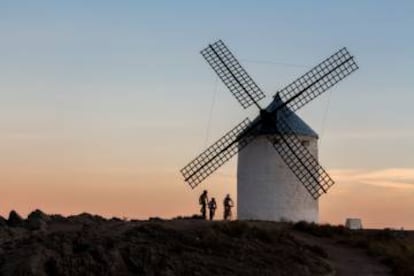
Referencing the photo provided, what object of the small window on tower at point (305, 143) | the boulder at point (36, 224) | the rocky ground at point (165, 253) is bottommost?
Answer: the rocky ground at point (165, 253)

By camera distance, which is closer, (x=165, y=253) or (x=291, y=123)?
(x=165, y=253)

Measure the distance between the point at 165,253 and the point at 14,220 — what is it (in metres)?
11.8

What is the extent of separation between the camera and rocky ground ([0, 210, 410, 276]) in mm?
20734

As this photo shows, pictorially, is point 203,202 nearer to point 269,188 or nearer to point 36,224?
point 269,188

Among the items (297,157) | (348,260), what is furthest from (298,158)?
(348,260)

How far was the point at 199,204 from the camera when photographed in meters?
37.7

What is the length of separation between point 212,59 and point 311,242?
1275cm

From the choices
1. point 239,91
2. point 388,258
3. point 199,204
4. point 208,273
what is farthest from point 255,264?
point 239,91

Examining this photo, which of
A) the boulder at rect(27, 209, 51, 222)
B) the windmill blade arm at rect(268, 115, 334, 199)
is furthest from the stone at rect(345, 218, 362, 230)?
the boulder at rect(27, 209, 51, 222)

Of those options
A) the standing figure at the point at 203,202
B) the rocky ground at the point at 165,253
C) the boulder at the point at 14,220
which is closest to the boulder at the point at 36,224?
the boulder at the point at 14,220

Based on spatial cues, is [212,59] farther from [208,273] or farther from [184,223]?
[208,273]

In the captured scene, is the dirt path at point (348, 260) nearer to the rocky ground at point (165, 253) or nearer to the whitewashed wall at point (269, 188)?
the rocky ground at point (165, 253)

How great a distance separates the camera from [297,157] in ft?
123

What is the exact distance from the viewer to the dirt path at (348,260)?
1038 inches
